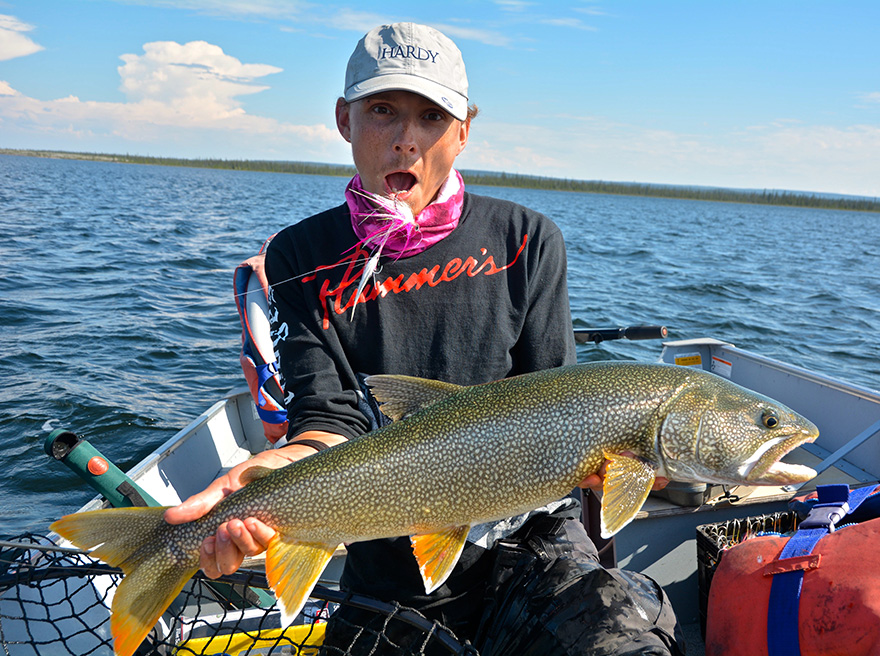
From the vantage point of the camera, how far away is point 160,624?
3.47 metres

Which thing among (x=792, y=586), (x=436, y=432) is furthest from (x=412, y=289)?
(x=792, y=586)

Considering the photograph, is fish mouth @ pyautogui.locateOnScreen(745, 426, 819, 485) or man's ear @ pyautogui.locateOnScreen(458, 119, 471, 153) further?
man's ear @ pyautogui.locateOnScreen(458, 119, 471, 153)

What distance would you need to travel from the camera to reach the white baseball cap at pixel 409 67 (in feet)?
9.28

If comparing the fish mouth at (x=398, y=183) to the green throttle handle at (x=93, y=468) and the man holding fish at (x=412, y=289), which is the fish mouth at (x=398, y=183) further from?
the green throttle handle at (x=93, y=468)

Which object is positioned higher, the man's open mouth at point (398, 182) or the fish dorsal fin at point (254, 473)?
the man's open mouth at point (398, 182)

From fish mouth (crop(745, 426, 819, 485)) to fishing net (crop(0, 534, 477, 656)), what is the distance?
135cm

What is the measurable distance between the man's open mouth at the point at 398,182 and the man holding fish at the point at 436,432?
0.04ft

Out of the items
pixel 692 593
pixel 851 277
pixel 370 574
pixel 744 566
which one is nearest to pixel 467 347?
pixel 370 574

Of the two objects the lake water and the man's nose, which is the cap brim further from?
the lake water

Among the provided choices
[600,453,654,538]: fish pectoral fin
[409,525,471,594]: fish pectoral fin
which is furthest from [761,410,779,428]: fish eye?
[409,525,471,594]: fish pectoral fin

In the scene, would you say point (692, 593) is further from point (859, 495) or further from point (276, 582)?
point (276, 582)

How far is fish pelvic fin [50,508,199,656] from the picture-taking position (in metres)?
2.30

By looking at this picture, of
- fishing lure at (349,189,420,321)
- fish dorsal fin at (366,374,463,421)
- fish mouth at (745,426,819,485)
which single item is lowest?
fish mouth at (745,426,819,485)

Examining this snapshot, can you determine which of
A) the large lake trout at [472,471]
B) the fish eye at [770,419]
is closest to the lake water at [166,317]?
the large lake trout at [472,471]
